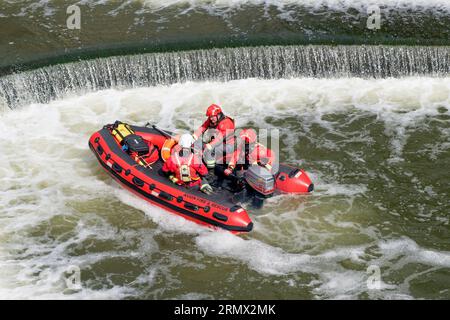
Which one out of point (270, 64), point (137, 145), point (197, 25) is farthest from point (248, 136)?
point (197, 25)

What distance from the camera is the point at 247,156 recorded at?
1112 cm

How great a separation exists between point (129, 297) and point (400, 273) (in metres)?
3.98

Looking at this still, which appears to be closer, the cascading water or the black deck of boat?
the black deck of boat

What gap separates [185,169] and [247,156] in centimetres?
109

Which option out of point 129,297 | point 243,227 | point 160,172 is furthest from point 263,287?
point 160,172

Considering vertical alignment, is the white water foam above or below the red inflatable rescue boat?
above

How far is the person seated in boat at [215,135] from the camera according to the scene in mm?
11039

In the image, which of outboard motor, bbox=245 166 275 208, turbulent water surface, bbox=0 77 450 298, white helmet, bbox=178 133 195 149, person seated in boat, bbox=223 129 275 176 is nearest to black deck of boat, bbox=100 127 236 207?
person seated in boat, bbox=223 129 275 176

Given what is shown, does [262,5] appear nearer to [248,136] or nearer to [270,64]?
[270,64]

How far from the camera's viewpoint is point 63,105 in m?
15.3

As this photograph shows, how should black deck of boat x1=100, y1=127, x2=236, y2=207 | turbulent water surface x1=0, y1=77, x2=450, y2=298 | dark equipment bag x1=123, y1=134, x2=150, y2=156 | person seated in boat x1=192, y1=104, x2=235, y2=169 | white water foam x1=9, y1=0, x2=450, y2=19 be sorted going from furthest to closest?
1. white water foam x1=9, y1=0, x2=450, y2=19
2. dark equipment bag x1=123, y1=134, x2=150, y2=156
3. person seated in boat x1=192, y1=104, x2=235, y2=169
4. black deck of boat x1=100, y1=127, x2=236, y2=207
5. turbulent water surface x1=0, y1=77, x2=450, y2=298

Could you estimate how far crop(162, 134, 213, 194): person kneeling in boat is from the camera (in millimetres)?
10836

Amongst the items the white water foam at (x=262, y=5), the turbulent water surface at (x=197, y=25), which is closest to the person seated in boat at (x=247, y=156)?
the turbulent water surface at (x=197, y=25)

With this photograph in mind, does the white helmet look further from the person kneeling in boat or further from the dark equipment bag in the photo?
the dark equipment bag
